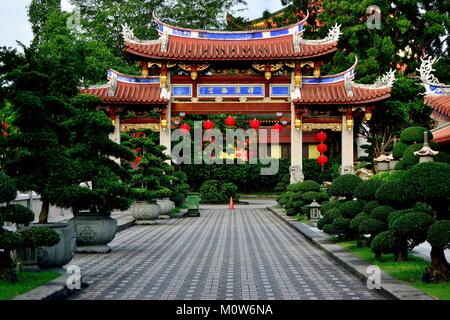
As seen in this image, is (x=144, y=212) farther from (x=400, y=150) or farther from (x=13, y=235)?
(x=13, y=235)

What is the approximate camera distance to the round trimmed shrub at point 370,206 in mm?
12703

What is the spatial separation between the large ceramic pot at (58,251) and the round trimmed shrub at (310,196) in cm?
1513

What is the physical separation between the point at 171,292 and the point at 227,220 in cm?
1757

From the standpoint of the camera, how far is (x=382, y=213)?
38.5 feet

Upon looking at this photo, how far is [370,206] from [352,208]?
137 centimetres

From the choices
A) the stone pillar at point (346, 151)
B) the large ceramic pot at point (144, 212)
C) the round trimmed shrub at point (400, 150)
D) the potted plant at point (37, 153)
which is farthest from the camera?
the stone pillar at point (346, 151)

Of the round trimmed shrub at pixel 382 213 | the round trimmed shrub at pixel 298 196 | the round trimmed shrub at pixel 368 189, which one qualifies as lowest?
the round trimmed shrub at pixel 382 213

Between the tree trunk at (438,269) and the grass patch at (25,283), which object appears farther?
the tree trunk at (438,269)

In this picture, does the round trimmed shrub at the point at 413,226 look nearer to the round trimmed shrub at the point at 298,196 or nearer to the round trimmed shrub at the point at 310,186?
the round trimmed shrub at the point at 310,186

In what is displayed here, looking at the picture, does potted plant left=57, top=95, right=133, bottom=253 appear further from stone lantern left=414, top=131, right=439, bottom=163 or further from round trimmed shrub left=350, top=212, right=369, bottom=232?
stone lantern left=414, top=131, right=439, bottom=163

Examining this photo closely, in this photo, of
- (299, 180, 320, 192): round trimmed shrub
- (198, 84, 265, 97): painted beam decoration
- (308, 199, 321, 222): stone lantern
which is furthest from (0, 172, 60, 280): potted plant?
(198, 84, 265, 97): painted beam decoration

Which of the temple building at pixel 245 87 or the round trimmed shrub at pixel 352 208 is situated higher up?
the temple building at pixel 245 87

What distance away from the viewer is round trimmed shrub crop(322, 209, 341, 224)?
1545cm

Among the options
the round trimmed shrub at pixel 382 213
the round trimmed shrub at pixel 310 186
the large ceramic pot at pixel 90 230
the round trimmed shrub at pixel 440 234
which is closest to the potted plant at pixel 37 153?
the large ceramic pot at pixel 90 230
